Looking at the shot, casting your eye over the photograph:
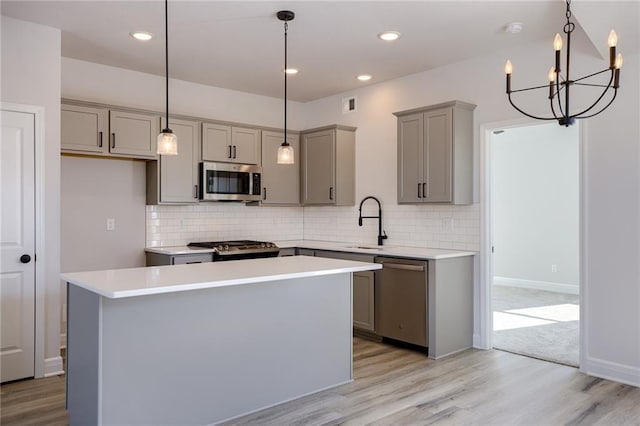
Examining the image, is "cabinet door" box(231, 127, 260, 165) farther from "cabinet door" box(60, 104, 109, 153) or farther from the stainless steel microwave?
"cabinet door" box(60, 104, 109, 153)

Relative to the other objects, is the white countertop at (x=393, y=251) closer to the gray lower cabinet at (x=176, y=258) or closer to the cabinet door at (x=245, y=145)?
the gray lower cabinet at (x=176, y=258)

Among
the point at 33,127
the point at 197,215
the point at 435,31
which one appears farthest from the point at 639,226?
the point at 33,127

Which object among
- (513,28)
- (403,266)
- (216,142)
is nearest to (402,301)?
(403,266)

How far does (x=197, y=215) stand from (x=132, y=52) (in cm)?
188

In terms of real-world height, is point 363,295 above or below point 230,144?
below

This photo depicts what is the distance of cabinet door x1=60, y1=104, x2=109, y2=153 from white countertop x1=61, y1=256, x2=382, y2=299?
1.82 metres

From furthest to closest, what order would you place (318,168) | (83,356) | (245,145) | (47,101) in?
(318,168), (245,145), (47,101), (83,356)

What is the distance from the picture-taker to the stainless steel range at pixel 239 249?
4.98 m

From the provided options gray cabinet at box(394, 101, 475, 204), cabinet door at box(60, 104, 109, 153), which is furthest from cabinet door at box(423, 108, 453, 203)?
cabinet door at box(60, 104, 109, 153)

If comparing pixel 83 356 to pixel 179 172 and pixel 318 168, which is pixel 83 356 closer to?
pixel 179 172

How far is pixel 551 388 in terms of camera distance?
11.7 feet

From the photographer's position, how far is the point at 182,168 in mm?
5117

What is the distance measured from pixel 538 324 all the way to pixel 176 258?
395 cm

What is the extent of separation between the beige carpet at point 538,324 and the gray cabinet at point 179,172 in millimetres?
3428
